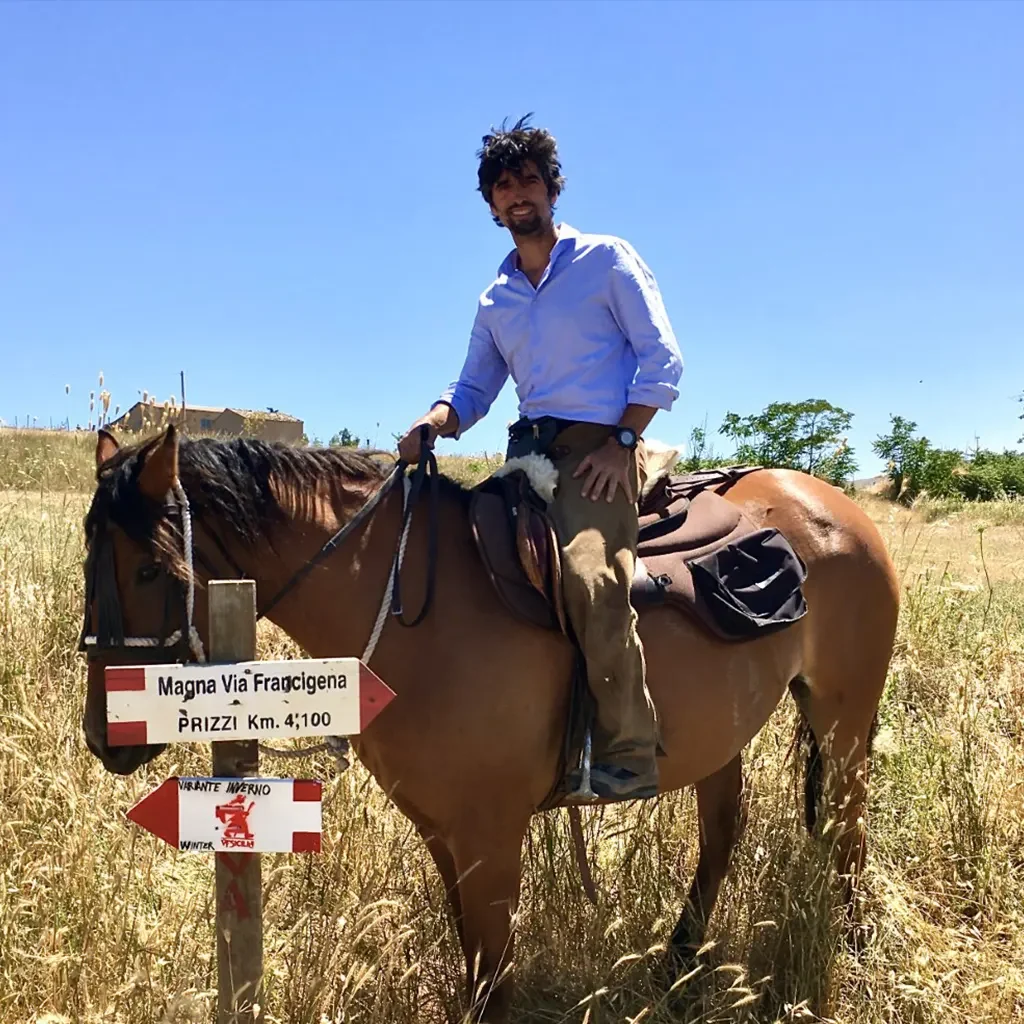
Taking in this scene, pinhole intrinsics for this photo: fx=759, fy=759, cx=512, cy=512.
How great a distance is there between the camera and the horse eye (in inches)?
76.8

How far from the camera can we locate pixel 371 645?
2.20m

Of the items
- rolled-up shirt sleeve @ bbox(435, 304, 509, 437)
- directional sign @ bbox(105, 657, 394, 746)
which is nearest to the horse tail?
rolled-up shirt sleeve @ bbox(435, 304, 509, 437)

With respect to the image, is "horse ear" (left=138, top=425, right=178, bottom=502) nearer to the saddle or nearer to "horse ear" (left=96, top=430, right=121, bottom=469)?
"horse ear" (left=96, top=430, right=121, bottom=469)

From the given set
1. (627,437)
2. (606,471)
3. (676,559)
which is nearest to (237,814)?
(606,471)

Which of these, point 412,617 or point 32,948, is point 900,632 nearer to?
point 412,617

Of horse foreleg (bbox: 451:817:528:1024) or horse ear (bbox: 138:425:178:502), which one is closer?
horse ear (bbox: 138:425:178:502)

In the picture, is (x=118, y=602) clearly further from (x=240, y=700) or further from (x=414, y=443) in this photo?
(x=414, y=443)

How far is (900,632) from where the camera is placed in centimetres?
548

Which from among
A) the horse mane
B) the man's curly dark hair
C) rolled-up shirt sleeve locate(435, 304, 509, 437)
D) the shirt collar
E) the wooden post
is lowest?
the wooden post

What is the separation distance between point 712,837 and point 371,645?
1.99 meters

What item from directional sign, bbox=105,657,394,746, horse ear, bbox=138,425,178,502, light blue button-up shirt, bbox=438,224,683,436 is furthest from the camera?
light blue button-up shirt, bbox=438,224,683,436

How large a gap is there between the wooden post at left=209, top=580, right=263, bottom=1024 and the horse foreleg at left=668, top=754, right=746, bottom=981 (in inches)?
75.8

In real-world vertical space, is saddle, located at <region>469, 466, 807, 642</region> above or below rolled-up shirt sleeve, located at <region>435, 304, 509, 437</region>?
below

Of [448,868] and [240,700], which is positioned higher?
[240,700]
